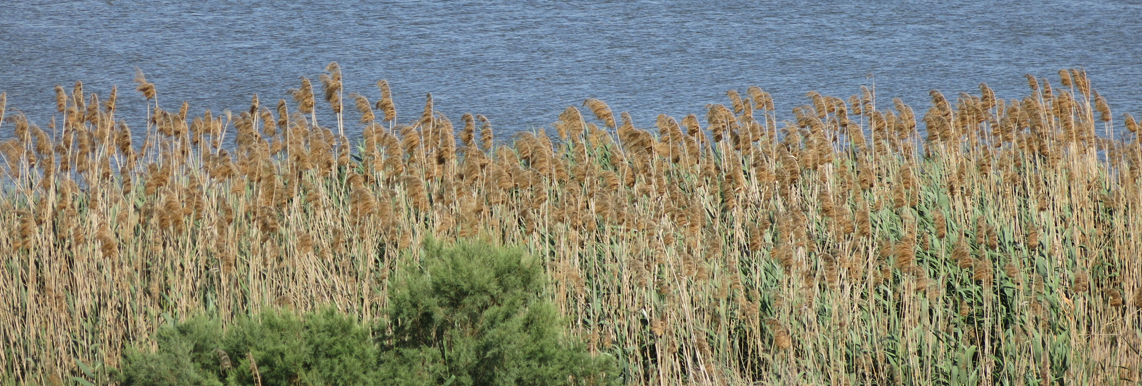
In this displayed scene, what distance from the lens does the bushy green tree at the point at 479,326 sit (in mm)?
2926

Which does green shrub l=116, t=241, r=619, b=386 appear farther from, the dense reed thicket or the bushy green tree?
→ the dense reed thicket

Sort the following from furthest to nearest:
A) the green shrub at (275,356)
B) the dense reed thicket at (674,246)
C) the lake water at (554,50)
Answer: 1. the lake water at (554,50)
2. the dense reed thicket at (674,246)
3. the green shrub at (275,356)

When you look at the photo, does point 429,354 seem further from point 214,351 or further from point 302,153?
point 302,153

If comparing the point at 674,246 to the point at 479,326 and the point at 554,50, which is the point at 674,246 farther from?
the point at 554,50

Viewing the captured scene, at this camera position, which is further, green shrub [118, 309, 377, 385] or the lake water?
the lake water

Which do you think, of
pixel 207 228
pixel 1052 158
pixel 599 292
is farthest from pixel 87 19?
pixel 1052 158

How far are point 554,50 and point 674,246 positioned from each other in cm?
426

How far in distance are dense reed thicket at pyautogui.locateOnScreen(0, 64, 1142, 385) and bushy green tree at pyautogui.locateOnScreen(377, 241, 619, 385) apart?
0.39 m

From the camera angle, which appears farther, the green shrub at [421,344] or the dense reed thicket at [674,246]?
the dense reed thicket at [674,246]

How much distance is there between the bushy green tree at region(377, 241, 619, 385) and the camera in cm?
293

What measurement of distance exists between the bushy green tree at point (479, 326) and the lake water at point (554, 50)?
334 centimetres

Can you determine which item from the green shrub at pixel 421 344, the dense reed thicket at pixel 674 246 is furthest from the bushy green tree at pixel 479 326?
the dense reed thicket at pixel 674 246

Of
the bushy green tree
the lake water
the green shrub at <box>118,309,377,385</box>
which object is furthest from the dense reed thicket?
the lake water

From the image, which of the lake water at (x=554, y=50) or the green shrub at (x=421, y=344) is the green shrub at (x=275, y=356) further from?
the lake water at (x=554, y=50)
